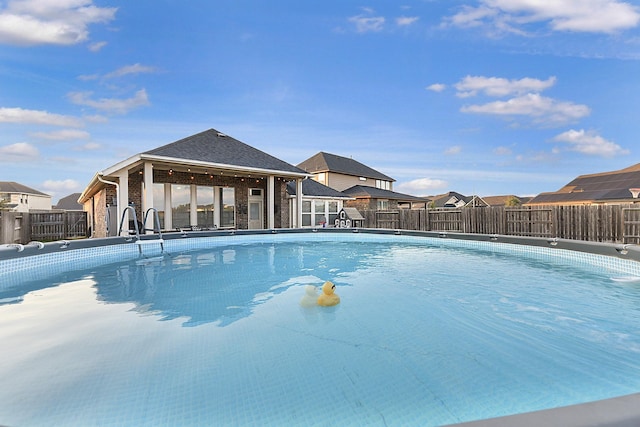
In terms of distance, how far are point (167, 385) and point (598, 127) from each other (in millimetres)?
26999

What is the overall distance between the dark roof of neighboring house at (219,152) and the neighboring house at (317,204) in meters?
2.61

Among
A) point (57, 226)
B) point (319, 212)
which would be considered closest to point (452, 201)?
point (319, 212)

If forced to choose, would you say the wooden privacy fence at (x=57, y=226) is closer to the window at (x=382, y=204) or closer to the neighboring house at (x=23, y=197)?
the window at (x=382, y=204)

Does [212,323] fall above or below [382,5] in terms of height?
below

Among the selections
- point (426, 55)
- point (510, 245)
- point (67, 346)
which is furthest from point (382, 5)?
point (67, 346)

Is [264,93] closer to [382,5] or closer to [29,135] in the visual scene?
[382,5]

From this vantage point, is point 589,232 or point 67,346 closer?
point 67,346

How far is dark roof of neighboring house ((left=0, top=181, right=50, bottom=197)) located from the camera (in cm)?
3957

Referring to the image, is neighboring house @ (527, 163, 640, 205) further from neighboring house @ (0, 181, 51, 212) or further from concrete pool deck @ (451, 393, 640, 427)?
neighboring house @ (0, 181, 51, 212)

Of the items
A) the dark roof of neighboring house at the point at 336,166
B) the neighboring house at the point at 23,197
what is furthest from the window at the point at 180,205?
the neighboring house at the point at 23,197

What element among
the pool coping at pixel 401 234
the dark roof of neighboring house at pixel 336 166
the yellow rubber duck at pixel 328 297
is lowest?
the yellow rubber duck at pixel 328 297

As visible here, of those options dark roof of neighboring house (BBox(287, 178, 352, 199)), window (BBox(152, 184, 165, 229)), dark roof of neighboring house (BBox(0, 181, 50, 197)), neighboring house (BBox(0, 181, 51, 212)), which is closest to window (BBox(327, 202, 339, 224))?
dark roof of neighboring house (BBox(287, 178, 352, 199))

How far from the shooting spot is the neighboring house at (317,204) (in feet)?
60.1

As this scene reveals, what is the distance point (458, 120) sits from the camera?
61.8ft
